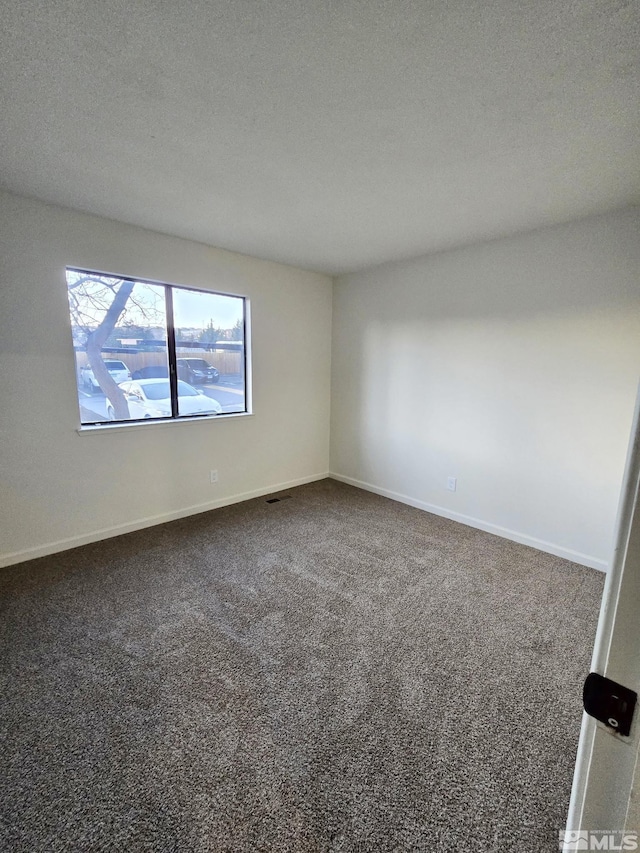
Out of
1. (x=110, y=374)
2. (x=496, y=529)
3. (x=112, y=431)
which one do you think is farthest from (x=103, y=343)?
(x=496, y=529)

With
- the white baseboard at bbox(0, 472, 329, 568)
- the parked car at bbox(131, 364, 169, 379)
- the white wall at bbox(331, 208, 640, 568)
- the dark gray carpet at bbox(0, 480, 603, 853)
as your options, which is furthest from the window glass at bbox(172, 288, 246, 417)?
the dark gray carpet at bbox(0, 480, 603, 853)

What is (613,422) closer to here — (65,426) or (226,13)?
(226,13)

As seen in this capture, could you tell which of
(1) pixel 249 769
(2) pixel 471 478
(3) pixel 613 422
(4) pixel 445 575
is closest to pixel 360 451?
(2) pixel 471 478

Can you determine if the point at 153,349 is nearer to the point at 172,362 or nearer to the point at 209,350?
the point at 172,362

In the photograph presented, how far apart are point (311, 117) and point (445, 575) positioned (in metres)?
2.68

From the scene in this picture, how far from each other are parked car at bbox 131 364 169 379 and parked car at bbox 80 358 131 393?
0.07 meters

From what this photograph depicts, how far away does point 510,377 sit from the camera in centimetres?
296

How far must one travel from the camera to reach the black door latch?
0.53 meters

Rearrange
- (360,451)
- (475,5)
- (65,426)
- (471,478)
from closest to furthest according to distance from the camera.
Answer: (475,5) → (65,426) → (471,478) → (360,451)

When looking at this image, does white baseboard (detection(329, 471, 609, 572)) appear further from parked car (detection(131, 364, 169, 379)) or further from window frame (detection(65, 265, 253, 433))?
parked car (detection(131, 364, 169, 379))

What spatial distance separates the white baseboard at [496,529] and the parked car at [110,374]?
104 inches

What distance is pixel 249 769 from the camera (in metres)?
1.29

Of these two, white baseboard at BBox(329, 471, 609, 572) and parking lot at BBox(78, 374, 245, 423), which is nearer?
white baseboard at BBox(329, 471, 609, 572)

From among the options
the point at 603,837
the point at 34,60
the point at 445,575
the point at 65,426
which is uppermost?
the point at 34,60
